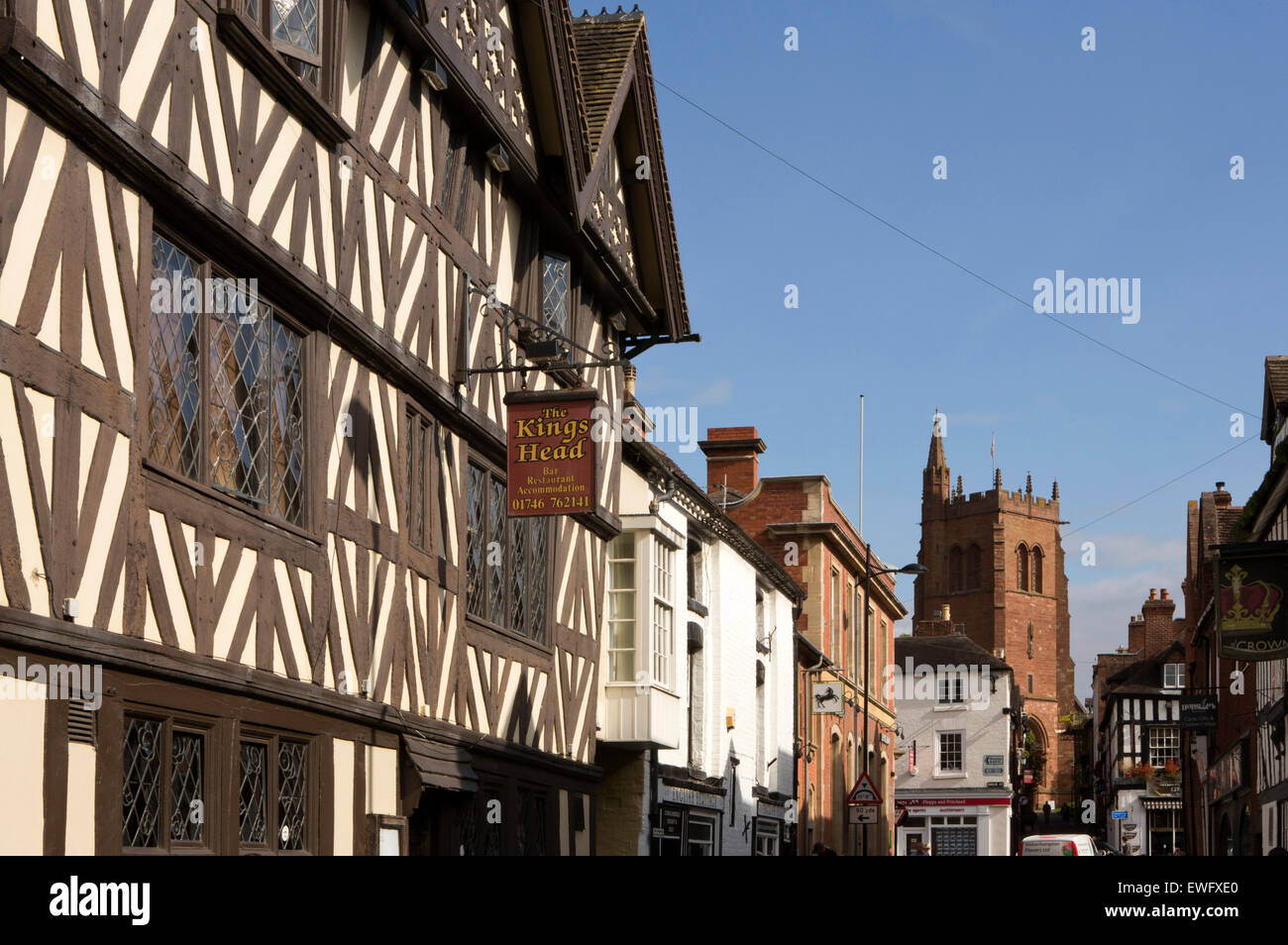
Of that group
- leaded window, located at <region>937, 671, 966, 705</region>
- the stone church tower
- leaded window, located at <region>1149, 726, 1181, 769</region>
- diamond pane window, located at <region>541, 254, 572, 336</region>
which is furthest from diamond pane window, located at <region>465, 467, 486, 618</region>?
the stone church tower

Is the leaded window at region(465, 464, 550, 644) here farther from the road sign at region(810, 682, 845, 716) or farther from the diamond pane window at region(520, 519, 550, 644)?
the road sign at region(810, 682, 845, 716)

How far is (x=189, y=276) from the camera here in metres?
9.38

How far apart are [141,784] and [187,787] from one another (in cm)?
58

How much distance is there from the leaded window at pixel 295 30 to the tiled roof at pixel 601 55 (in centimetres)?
638

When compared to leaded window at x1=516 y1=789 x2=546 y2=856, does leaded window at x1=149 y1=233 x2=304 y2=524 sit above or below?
above

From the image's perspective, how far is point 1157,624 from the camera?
89000 millimetres

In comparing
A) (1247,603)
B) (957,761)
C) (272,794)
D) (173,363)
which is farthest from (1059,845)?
(957,761)

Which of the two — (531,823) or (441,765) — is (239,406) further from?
(531,823)

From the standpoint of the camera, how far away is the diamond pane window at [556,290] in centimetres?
1705

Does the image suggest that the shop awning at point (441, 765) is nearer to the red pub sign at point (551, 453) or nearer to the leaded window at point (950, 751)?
the red pub sign at point (551, 453)

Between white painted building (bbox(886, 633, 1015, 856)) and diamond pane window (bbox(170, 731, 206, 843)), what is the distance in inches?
2265

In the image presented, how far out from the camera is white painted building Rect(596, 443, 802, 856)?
20.6 m

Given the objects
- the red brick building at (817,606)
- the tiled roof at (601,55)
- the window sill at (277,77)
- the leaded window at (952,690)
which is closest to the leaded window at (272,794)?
the window sill at (277,77)
